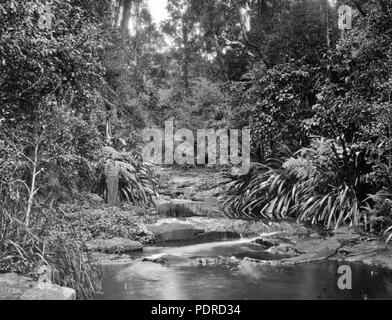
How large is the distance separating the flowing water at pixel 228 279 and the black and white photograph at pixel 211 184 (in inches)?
1.6

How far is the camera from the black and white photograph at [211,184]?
5266mm

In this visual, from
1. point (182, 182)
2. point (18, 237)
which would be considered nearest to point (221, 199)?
point (182, 182)

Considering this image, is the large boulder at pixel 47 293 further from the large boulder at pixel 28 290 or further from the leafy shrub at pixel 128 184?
the leafy shrub at pixel 128 184

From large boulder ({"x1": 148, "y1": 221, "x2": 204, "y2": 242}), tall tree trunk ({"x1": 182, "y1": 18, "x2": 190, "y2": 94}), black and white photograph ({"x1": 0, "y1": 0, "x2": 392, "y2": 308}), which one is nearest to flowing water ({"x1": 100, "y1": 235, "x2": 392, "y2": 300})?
black and white photograph ({"x1": 0, "y1": 0, "x2": 392, "y2": 308})

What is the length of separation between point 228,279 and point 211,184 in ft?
43.3

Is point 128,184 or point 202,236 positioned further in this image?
point 128,184

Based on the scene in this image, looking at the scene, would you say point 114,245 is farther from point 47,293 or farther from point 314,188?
point 314,188

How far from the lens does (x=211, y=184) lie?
1989 cm

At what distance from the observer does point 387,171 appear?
7.86 meters

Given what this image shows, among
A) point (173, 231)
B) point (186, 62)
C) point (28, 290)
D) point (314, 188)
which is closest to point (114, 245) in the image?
point (173, 231)

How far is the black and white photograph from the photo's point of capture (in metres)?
5.27

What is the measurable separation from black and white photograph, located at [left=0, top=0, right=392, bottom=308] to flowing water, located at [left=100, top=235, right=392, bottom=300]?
0.13 feet

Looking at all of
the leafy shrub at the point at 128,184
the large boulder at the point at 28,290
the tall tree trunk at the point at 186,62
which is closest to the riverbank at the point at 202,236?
the leafy shrub at the point at 128,184
